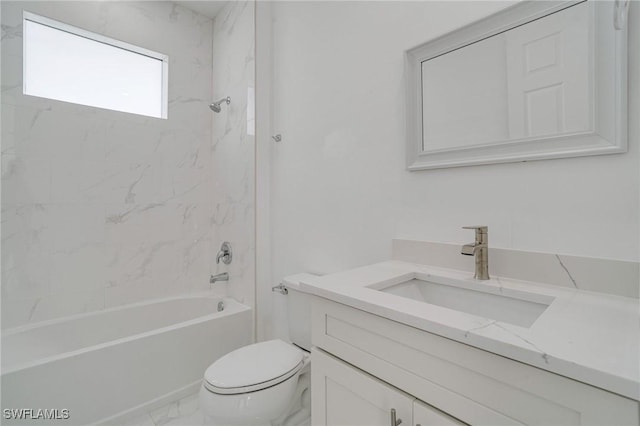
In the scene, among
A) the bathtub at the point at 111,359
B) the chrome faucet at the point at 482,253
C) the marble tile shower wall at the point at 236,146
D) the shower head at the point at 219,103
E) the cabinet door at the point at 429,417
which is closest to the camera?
the cabinet door at the point at 429,417

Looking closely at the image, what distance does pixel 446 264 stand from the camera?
3.71 ft

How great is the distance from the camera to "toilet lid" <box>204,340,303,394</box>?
3.82 feet

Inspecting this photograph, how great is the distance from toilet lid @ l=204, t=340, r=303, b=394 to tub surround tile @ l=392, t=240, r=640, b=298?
2.37 feet

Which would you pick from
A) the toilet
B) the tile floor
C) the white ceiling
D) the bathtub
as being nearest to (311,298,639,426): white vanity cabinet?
the toilet

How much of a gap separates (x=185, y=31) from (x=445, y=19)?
214 centimetres

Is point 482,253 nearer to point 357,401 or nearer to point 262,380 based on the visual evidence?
point 357,401

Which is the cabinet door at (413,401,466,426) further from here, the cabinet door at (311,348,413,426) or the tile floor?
the tile floor

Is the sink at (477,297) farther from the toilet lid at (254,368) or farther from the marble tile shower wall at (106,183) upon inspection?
the marble tile shower wall at (106,183)

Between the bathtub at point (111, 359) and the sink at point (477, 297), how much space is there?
4.30 ft

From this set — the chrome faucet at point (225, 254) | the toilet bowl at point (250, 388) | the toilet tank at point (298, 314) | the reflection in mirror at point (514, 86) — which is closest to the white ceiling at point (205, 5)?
the chrome faucet at point (225, 254)

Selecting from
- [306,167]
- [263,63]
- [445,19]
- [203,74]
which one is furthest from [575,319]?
[203,74]

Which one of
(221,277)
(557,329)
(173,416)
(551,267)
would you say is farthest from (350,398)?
(221,277)

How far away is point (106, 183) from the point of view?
81.9 inches

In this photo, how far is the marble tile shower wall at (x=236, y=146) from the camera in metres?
2.05
